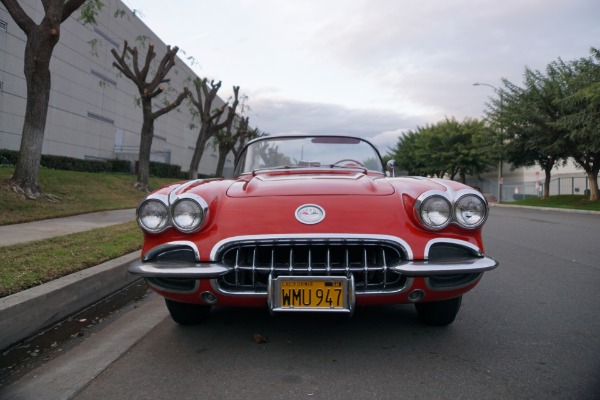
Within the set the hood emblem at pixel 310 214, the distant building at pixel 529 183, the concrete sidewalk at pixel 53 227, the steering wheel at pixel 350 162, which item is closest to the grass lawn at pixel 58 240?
the concrete sidewalk at pixel 53 227

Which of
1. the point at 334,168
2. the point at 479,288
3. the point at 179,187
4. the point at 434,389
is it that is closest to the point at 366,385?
the point at 434,389

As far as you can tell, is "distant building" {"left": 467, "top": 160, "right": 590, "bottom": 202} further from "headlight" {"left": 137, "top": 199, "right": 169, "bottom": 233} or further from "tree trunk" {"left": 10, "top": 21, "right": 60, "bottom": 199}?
"headlight" {"left": 137, "top": 199, "right": 169, "bottom": 233}

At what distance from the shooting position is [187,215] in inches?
111

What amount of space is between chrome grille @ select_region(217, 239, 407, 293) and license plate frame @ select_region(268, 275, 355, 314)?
72mm

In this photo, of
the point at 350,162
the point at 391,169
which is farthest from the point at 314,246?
the point at 391,169

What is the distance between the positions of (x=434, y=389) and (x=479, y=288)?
254 cm

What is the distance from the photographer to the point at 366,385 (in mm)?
2285

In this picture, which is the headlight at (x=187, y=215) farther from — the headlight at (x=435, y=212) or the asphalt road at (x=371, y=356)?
the headlight at (x=435, y=212)

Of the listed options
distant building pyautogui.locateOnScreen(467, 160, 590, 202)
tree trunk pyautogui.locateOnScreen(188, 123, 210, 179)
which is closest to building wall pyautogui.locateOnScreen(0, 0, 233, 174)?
tree trunk pyautogui.locateOnScreen(188, 123, 210, 179)

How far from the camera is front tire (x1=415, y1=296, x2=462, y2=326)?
308 centimetres

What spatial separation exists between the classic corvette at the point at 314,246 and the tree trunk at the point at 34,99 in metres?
8.50

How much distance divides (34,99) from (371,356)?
9.80 metres

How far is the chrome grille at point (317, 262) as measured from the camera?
258 cm

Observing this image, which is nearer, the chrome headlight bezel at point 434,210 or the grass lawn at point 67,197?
the chrome headlight bezel at point 434,210
